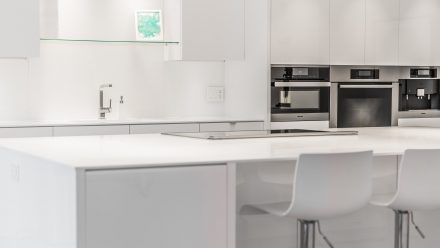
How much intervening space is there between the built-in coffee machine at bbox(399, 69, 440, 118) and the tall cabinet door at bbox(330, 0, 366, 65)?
64 centimetres

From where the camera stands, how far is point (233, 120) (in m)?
6.01

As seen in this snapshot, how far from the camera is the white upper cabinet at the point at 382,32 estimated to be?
660 centimetres

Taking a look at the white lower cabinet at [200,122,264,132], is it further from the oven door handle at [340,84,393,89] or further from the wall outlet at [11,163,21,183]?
the wall outlet at [11,163,21,183]

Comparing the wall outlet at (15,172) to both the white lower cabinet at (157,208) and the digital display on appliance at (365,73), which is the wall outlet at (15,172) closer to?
the white lower cabinet at (157,208)

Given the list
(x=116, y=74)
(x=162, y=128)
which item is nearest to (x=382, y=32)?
(x=162, y=128)

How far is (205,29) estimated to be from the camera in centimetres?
612

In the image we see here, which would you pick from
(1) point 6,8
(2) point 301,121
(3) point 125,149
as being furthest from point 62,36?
(3) point 125,149

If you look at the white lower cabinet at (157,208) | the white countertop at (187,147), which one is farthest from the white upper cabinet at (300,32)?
the white lower cabinet at (157,208)

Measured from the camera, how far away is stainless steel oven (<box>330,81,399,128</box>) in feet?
21.7

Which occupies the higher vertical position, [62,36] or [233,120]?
[62,36]

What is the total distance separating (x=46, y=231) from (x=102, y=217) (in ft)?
1.70

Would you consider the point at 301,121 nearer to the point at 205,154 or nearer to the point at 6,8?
the point at 6,8

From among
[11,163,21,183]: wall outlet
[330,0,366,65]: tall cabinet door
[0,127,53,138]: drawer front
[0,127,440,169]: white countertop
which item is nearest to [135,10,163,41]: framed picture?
[0,127,53,138]: drawer front

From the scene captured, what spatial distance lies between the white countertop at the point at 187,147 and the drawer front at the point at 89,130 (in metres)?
1.23
